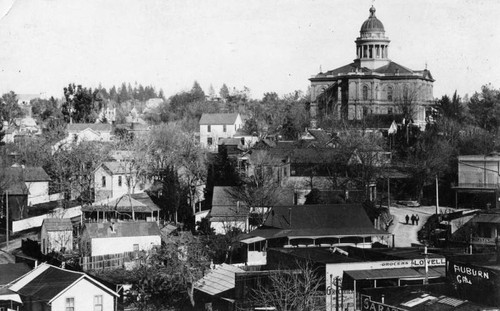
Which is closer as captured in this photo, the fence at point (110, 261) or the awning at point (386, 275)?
the awning at point (386, 275)

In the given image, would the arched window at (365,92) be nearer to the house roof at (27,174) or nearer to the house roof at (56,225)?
the house roof at (27,174)

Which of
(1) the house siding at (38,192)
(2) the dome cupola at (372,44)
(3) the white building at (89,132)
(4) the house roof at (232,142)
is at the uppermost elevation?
(2) the dome cupola at (372,44)

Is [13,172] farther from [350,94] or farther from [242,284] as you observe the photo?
[350,94]

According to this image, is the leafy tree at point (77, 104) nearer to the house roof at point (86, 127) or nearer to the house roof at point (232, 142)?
the house roof at point (86, 127)

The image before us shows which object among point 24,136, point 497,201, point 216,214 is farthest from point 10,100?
point 497,201

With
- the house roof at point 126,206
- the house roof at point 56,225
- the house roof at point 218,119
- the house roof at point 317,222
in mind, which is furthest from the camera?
the house roof at point 218,119

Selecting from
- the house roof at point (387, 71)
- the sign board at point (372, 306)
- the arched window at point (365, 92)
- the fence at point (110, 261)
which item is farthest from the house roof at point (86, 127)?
the sign board at point (372, 306)

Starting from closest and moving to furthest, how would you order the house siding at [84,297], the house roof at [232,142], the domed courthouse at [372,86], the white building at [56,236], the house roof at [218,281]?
1. the house siding at [84,297]
2. the house roof at [218,281]
3. the white building at [56,236]
4. the house roof at [232,142]
5. the domed courthouse at [372,86]

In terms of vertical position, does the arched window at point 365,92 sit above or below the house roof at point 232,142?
above
